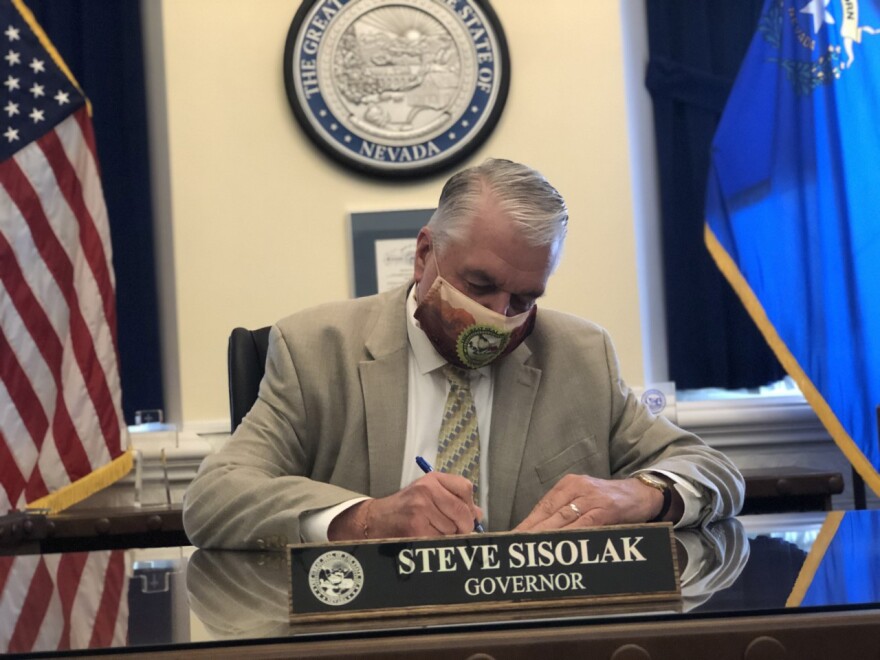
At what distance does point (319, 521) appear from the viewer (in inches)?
66.5

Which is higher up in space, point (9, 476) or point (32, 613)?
point (32, 613)

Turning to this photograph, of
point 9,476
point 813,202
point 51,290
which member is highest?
point 813,202

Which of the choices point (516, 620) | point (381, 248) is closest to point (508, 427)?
point (516, 620)

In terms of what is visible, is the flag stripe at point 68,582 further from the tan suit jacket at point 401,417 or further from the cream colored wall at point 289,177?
the cream colored wall at point 289,177

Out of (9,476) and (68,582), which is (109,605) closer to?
(68,582)

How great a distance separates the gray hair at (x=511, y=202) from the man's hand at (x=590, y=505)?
0.49m

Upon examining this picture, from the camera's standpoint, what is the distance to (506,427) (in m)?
2.14

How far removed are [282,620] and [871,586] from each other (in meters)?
0.62

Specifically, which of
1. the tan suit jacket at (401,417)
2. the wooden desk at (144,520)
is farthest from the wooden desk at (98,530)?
the tan suit jacket at (401,417)

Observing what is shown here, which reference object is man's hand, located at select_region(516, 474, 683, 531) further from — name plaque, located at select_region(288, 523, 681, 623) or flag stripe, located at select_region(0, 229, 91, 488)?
flag stripe, located at select_region(0, 229, 91, 488)

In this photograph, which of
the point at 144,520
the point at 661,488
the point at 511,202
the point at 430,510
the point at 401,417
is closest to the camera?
the point at 430,510

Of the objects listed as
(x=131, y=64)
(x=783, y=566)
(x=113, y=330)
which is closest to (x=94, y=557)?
(x=783, y=566)

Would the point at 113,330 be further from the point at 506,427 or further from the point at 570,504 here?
the point at 570,504

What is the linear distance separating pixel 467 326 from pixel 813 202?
2.26 metres
